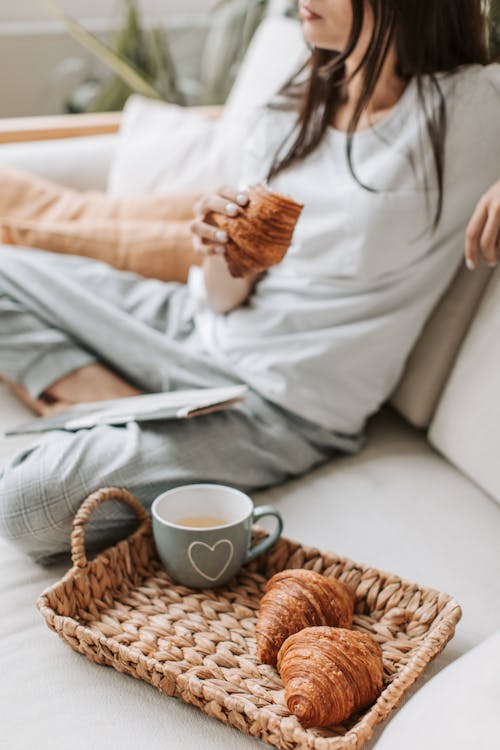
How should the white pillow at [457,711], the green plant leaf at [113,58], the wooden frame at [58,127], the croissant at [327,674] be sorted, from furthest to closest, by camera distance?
the green plant leaf at [113,58]
the wooden frame at [58,127]
the croissant at [327,674]
the white pillow at [457,711]

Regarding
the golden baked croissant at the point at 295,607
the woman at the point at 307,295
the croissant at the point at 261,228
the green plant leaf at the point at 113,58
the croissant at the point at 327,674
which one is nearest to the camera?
the croissant at the point at 327,674

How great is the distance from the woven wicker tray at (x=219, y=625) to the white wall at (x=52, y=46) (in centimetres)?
218

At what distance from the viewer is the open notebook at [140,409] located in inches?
44.9

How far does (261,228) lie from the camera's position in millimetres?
1023

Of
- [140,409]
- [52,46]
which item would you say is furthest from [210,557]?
[52,46]

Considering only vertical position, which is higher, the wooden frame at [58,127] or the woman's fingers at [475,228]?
the woman's fingers at [475,228]

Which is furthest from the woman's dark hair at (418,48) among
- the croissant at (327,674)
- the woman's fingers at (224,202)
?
the croissant at (327,674)

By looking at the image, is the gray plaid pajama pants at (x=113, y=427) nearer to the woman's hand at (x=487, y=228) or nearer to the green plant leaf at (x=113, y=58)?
the woman's hand at (x=487, y=228)

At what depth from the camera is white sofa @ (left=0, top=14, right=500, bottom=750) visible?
0.73 metres

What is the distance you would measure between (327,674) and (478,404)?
55 centimetres

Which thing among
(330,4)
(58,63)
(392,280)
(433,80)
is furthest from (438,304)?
(58,63)

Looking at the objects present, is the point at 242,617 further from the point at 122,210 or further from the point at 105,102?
the point at 105,102

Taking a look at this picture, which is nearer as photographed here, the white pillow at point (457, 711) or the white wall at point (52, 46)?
the white pillow at point (457, 711)

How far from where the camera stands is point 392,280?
4.08 ft
